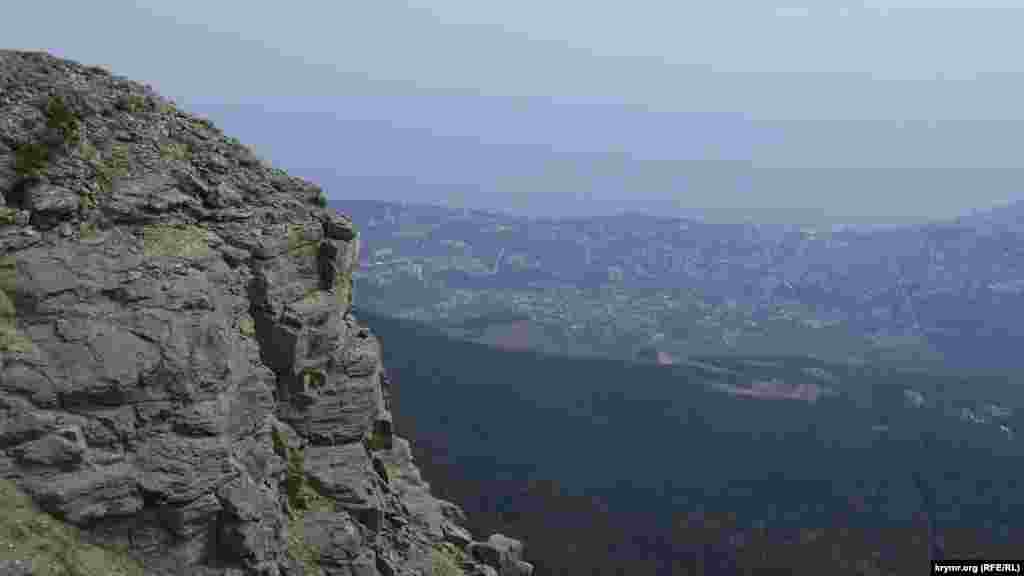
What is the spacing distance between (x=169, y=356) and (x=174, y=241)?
221 inches

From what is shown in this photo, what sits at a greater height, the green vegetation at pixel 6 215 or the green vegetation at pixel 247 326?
the green vegetation at pixel 6 215

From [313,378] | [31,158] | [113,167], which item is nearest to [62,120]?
[31,158]

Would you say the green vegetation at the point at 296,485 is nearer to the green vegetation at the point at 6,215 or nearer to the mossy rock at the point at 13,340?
the mossy rock at the point at 13,340

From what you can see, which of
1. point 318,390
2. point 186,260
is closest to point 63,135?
point 186,260

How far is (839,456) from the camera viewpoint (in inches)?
7037

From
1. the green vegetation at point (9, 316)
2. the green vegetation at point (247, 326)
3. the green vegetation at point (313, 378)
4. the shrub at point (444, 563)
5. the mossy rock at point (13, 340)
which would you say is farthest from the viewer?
the shrub at point (444, 563)

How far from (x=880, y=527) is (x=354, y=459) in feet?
439

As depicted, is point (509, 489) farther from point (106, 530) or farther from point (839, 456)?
point (106, 530)

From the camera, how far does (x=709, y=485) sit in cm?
16038

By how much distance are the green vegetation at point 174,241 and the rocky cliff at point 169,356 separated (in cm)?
9

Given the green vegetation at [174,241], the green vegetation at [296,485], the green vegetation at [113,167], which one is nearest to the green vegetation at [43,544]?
the green vegetation at [296,485]

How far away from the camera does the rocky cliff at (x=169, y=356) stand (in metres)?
25.0

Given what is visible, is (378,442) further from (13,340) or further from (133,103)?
(13,340)

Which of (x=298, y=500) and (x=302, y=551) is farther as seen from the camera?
(x=298, y=500)
